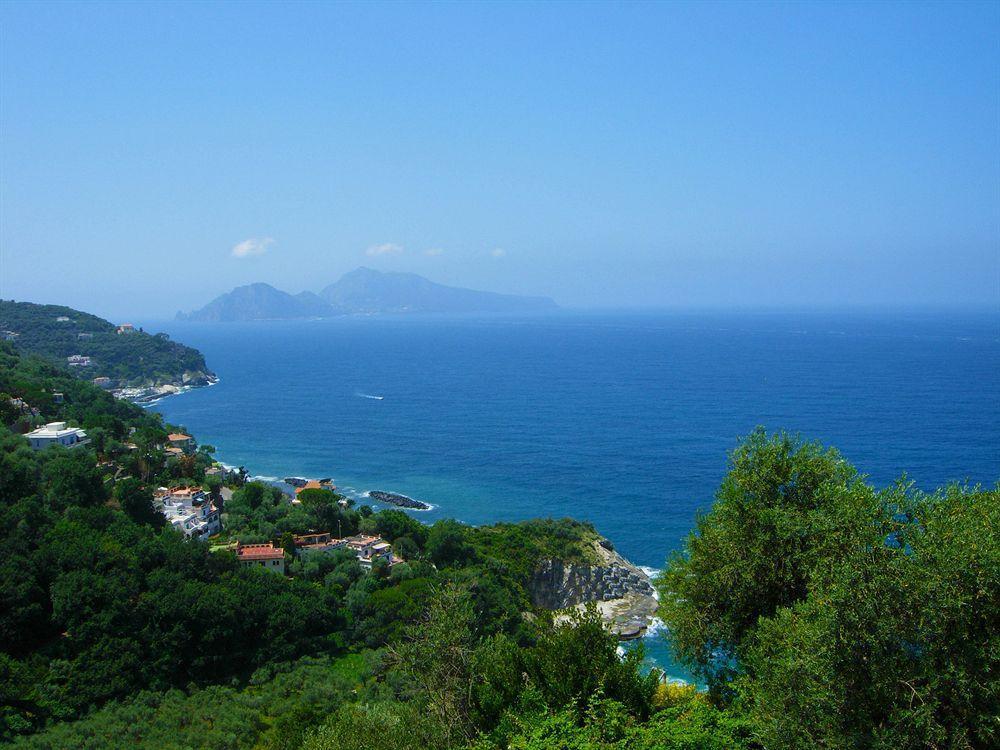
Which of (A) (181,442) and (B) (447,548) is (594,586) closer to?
(B) (447,548)

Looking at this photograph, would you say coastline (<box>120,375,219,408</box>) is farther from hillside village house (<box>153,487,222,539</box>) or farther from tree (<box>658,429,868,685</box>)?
tree (<box>658,429,868,685</box>)

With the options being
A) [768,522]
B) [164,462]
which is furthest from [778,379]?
[768,522]

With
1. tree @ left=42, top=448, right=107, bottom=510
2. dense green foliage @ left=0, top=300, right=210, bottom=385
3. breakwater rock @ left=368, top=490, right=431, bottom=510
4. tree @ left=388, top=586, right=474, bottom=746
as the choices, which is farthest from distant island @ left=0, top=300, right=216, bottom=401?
tree @ left=388, top=586, right=474, bottom=746

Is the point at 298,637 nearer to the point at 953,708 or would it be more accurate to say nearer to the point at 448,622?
the point at 448,622

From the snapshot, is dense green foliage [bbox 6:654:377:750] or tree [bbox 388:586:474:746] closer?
tree [bbox 388:586:474:746]

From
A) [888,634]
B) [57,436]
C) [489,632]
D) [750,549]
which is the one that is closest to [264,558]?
[489,632]

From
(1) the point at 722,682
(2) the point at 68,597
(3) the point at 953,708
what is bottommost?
(2) the point at 68,597
